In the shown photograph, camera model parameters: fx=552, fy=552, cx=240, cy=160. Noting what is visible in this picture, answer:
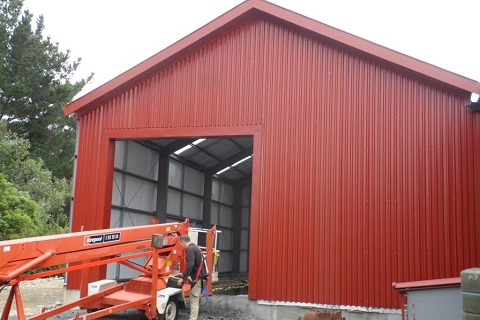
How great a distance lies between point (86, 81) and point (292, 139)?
1251 inches

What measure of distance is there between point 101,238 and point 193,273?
2.92m

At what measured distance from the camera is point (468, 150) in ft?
42.2

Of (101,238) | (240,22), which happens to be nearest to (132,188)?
(240,22)

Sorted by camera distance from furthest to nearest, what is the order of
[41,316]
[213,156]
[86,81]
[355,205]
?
1. [86,81]
2. [213,156]
3. [355,205]
4. [41,316]

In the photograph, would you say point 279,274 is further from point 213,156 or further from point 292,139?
point 213,156

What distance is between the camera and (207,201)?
84.1ft

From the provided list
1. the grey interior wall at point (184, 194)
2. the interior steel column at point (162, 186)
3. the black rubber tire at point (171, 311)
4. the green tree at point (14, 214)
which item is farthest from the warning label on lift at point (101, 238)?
the green tree at point (14, 214)

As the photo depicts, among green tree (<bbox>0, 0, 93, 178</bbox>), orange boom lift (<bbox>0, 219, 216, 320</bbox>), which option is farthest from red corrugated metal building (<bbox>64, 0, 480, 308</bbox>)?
green tree (<bbox>0, 0, 93, 178</bbox>)

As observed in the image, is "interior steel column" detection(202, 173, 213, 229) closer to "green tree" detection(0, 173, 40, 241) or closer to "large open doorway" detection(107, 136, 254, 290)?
"large open doorway" detection(107, 136, 254, 290)

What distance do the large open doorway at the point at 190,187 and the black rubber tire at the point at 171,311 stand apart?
4.92 meters

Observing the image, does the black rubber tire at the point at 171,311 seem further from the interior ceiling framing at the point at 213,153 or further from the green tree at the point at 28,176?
the green tree at the point at 28,176

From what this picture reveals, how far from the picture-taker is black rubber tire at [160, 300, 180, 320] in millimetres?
11859

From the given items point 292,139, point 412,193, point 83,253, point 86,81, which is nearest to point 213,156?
point 292,139

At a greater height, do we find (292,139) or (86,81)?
(86,81)
